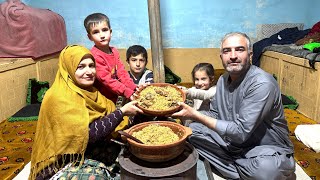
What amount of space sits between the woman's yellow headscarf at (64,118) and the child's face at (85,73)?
37 mm

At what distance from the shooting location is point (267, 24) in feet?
20.3

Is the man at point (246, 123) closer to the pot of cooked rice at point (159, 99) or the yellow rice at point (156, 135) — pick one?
the pot of cooked rice at point (159, 99)

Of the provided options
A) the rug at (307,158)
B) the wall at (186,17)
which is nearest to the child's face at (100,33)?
the rug at (307,158)

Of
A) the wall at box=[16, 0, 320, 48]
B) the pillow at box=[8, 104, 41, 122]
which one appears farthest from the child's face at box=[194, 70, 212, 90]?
the wall at box=[16, 0, 320, 48]

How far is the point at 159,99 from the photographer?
7.41 ft

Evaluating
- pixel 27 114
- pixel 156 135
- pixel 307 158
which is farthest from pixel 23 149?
pixel 307 158

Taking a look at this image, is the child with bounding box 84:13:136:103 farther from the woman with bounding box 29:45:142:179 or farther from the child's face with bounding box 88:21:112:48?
the woman with bounding box 29:45:142:179

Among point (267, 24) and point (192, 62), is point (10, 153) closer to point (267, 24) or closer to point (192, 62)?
point (192, 62)

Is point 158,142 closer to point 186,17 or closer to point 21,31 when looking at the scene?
point 21,31

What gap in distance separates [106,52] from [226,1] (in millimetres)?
4139

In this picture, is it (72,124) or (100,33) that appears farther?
(100,33)

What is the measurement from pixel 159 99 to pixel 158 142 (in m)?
0.54

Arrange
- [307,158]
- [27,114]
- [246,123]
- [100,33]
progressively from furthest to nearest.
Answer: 1. [27,114]
2. [307,158]
3. [100,33]
4. [246,123]

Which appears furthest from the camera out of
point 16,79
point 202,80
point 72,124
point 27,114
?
point 16,79
